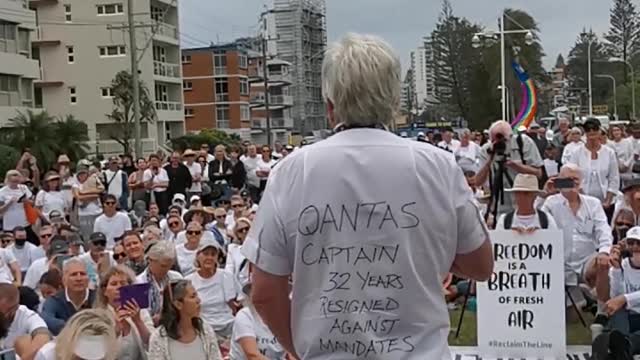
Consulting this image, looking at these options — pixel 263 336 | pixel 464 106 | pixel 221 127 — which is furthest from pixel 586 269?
pixel 221 127

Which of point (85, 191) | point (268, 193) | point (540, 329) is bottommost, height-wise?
point (540, 329)

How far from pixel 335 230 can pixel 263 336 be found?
14.5ft

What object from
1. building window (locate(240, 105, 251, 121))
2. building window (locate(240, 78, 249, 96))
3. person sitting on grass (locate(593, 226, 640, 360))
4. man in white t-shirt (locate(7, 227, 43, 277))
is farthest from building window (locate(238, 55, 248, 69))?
person sitting on grass (locate(593, 226, 640, 360))

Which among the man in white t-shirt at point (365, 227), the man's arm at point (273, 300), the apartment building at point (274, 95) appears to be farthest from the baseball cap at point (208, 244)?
the apartment building at point (274, 95)

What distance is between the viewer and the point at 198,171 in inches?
682

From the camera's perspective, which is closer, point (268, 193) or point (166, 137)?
point (268, 193)

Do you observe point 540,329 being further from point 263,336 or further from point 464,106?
point 464,106

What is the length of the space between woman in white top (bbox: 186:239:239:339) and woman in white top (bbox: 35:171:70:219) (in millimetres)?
6483

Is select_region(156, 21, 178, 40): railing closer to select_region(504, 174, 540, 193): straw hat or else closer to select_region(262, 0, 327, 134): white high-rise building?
select_region(262, 0, 327, 134): white high-rise building

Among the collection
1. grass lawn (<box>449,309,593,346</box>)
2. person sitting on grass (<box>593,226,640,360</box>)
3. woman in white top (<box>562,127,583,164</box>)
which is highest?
woman in white top (<box>562,127,583,164</box>)

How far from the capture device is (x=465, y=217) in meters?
2.45

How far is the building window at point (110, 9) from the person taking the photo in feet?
204

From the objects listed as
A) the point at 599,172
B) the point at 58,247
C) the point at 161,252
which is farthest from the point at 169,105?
the point at 161,252

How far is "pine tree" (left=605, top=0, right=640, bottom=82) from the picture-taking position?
85.1m
